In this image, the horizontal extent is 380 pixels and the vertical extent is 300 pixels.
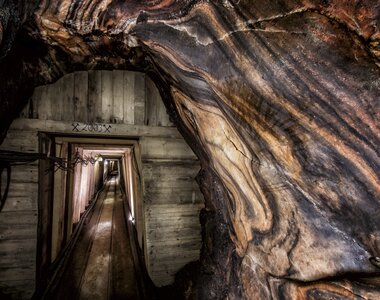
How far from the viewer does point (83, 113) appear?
3.93 metres

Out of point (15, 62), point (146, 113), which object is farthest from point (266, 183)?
point (15, 62)

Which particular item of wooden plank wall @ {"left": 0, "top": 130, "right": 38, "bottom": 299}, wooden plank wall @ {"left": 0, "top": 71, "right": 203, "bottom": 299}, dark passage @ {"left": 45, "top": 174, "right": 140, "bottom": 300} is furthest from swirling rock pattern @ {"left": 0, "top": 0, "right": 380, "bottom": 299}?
dark passage @ {"left": 45, "top": 174, "right": 140, "bottom": 300}

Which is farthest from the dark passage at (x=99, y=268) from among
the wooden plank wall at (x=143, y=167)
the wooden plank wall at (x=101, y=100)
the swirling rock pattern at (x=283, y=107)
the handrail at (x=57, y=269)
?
the wooden plank wall at (x=101, y=100)

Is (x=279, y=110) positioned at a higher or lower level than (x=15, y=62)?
lower

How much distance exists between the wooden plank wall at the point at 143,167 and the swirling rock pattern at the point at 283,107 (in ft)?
3.77

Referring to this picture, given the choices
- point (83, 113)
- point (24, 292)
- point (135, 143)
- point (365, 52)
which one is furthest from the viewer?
point (135, 143)

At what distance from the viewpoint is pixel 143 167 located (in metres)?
4.11

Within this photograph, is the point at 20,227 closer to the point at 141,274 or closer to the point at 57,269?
the point at 57,269

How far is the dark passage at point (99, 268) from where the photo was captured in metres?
4.55

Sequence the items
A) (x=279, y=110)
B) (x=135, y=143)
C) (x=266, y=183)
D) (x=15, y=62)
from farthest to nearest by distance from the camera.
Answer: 1. (x=135, y=143)
2. (x=15, y=62)
3. (x=266, y=183)
4. (x=279, y=110)

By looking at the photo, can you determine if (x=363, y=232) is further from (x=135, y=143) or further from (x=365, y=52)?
(x=135, y=143)

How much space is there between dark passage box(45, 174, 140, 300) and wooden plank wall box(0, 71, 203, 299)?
44.3 inches

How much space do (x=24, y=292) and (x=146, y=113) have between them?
381 cm

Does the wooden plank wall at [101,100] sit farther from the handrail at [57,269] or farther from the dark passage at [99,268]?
the dark passage at [99,268]
